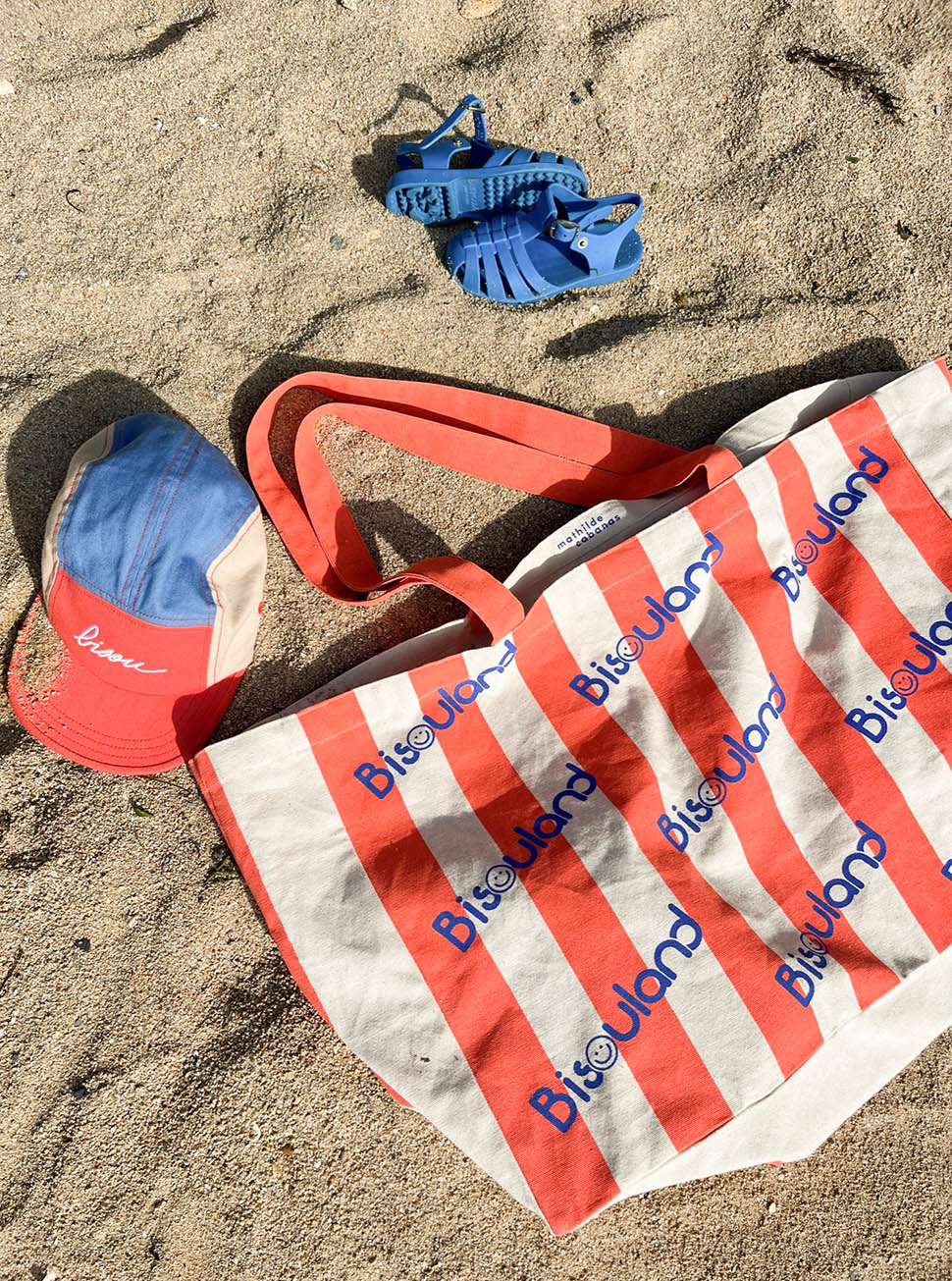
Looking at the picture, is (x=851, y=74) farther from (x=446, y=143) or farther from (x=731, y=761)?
(x=731, y=761)

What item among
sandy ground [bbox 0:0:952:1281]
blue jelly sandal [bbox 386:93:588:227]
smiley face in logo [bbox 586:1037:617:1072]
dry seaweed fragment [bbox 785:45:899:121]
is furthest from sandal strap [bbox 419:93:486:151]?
smiley face in logo [bbox 586:1037:617:1072]

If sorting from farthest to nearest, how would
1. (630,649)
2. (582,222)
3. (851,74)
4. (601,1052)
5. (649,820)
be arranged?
(851,74) → (582,222) → (630,649) → (649,820) → (601,1052)

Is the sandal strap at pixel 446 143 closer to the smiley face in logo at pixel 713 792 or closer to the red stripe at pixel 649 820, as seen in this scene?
the red stripe at pixel 649 820

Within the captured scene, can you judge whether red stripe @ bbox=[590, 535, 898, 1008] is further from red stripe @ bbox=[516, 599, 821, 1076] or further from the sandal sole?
the sandal sole

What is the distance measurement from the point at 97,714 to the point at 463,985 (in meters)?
0.75

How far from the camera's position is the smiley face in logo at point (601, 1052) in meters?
1.33

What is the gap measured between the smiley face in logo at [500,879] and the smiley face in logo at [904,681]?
759mm

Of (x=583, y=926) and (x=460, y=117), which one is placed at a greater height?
(x=460, y=117)

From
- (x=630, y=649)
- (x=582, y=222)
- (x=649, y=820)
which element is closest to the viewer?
(x=649, y=820)

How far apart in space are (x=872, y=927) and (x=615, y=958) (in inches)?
A: 17.4

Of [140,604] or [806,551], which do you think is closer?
[140,604]

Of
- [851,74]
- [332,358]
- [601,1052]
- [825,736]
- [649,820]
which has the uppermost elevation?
[851,74]

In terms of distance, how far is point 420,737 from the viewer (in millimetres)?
1489

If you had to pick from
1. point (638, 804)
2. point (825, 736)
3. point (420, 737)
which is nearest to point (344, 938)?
point (420, 737)
